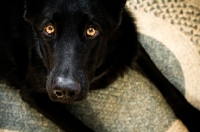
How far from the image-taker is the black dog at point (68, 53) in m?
1.10

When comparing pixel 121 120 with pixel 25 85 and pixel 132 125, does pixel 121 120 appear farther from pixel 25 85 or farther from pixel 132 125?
pixel 25 85

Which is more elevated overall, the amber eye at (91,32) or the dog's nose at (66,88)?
the amber eye at (91,32)

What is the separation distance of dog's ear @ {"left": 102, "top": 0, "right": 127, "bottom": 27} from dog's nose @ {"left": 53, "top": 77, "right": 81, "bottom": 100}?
29 cm

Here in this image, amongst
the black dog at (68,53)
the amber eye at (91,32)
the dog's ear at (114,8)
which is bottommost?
the black dog at (68,53)

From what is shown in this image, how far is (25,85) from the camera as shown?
4.78 ft

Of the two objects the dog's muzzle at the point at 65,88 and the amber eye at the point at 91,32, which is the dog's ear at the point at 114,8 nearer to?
the amber eye at the point at 91,32

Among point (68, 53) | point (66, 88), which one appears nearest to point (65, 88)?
point (66, 88)

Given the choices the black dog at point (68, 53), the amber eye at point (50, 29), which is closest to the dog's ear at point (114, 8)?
the black dog at point (68, 53)

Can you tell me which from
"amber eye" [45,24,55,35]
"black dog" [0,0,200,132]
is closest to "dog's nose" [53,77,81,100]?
"black dog" [0,0,200,132]

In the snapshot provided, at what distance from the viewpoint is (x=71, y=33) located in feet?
3.61

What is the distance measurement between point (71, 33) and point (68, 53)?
0.24ft

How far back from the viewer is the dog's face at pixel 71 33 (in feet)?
3.59

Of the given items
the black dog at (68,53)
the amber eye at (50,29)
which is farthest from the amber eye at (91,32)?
the amber eye at (50,29)

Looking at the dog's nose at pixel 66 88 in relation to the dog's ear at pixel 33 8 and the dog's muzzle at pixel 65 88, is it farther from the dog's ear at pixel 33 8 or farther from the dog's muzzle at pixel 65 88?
the dog's ear at pixel 33 8
